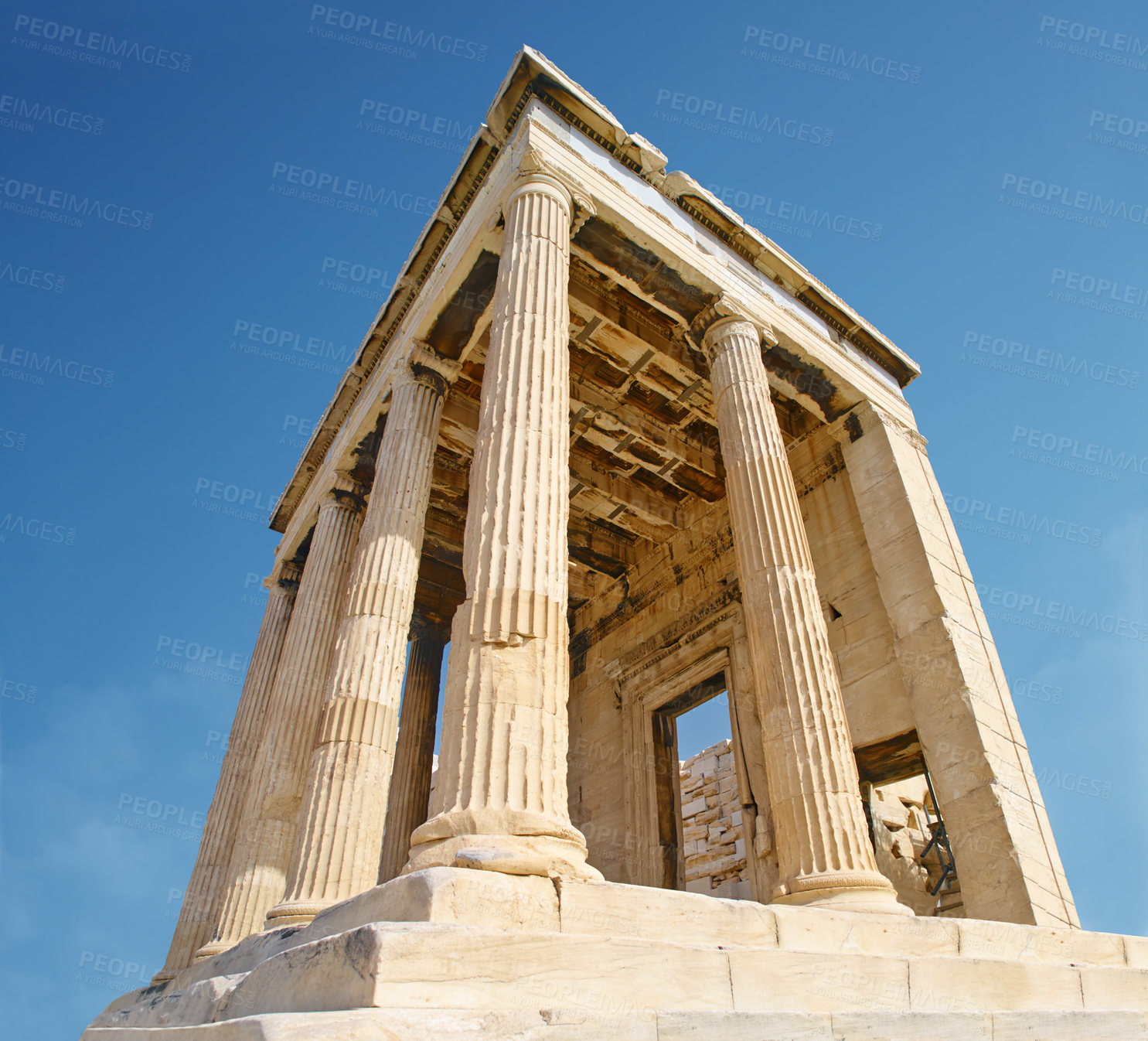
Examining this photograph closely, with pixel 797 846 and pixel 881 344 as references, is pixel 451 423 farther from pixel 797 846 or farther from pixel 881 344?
pixel 797 846

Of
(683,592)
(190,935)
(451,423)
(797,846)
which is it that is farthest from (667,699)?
(190,935)

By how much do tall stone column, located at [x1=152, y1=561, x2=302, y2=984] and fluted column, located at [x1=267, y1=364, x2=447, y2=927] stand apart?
170 inches

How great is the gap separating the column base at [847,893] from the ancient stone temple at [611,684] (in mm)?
29

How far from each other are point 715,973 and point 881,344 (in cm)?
1232

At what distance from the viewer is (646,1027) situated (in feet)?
11.8

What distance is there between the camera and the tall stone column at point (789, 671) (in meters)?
7.16

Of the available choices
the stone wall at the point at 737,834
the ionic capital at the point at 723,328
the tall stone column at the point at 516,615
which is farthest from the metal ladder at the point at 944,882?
the tall stone column at the point at 516,615

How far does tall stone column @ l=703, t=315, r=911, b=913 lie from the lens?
282 inches

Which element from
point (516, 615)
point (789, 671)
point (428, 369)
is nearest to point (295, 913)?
point (516, 615)

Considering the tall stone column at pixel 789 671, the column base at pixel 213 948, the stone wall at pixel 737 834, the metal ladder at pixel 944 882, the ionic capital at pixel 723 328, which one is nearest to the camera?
the tall stone column at pixel 789 671

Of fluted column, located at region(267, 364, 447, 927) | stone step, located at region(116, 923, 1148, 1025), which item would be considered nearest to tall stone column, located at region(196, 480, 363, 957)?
fluted column, located at region(267, 364, 447, 927)

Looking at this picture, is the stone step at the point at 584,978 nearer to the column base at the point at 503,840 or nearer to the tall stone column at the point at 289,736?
the column base at the point at 503,840

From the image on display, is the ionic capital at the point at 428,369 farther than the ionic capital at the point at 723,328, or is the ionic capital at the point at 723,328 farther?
the ionic capital at the point at 428,369

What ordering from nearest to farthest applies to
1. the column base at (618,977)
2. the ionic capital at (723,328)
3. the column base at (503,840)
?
the column base at (618,977) → the column base at (503,840) → the ionic capital at (723,328)
